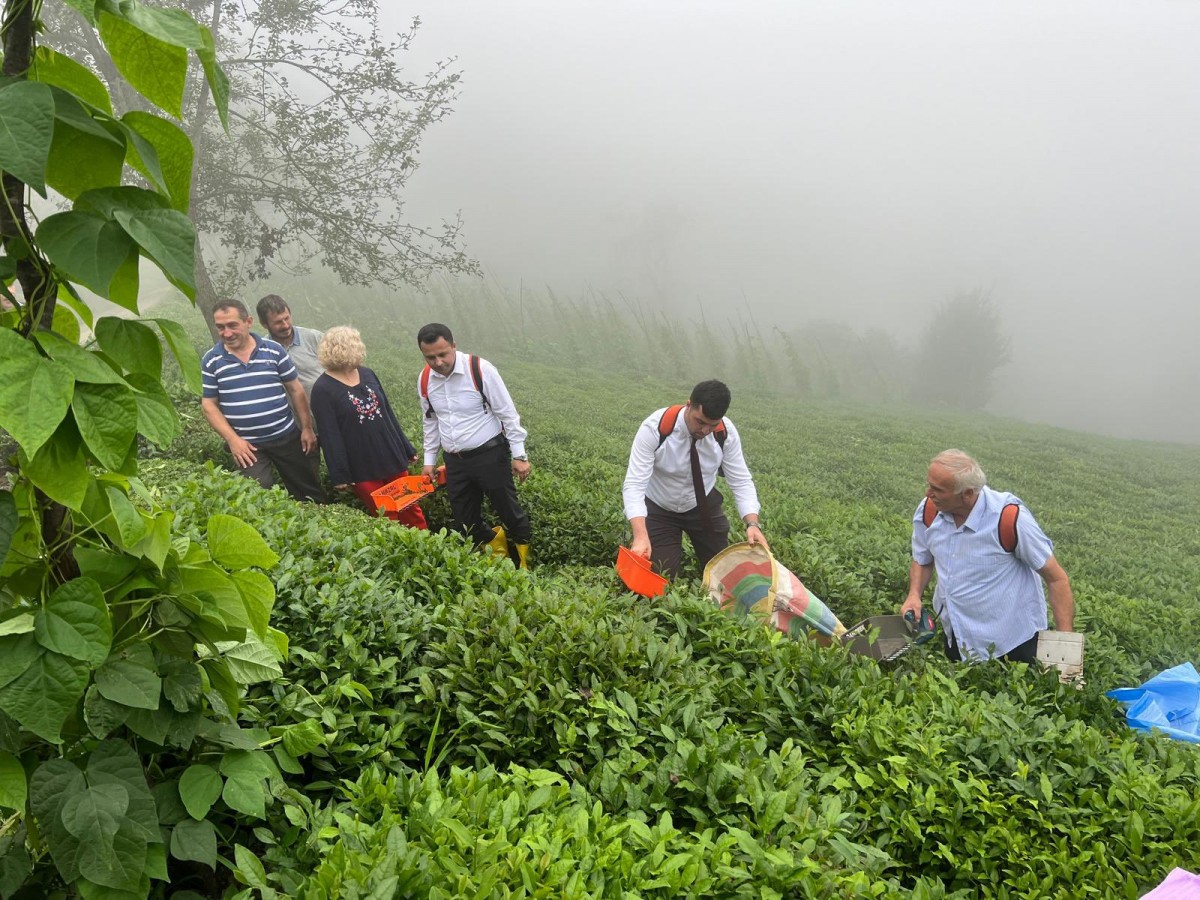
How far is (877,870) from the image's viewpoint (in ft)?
6.01

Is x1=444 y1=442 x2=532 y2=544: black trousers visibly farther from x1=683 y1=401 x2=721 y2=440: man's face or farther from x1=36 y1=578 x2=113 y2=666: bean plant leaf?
x1=36 y1=578 x2=113 y2=666: bean plant leaf

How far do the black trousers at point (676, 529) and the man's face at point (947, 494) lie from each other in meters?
1.48

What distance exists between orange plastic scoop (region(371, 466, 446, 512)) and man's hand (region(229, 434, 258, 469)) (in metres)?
0.88

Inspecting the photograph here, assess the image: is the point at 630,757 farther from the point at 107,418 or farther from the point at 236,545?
the point at 107,418

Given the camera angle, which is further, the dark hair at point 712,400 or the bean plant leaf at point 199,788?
the dark hair at point 712,400

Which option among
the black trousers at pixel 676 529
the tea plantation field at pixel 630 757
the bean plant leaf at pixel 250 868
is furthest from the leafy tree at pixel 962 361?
the bean plant leaf at pixel 250 868

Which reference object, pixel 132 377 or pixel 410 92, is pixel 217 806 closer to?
pixel 132 377

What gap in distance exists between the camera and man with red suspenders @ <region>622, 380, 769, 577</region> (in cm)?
446

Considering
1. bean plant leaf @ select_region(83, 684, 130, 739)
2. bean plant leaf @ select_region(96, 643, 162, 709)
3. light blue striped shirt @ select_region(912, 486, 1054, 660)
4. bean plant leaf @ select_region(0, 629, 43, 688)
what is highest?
bean plant leaf @ select_region(0, 629, 43, 688)

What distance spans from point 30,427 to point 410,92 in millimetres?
12118

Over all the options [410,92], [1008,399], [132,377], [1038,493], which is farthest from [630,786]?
[1008,399]

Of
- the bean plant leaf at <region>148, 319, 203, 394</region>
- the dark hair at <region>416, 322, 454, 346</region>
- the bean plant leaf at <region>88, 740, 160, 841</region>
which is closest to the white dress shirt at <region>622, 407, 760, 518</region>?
the dark hair at <region>416, 322, 454, 346</region>

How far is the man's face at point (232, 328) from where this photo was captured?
192 inches

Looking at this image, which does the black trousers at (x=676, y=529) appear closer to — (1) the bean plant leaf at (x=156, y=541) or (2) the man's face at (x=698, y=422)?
(2) the man's face at (x=698, y=422)
